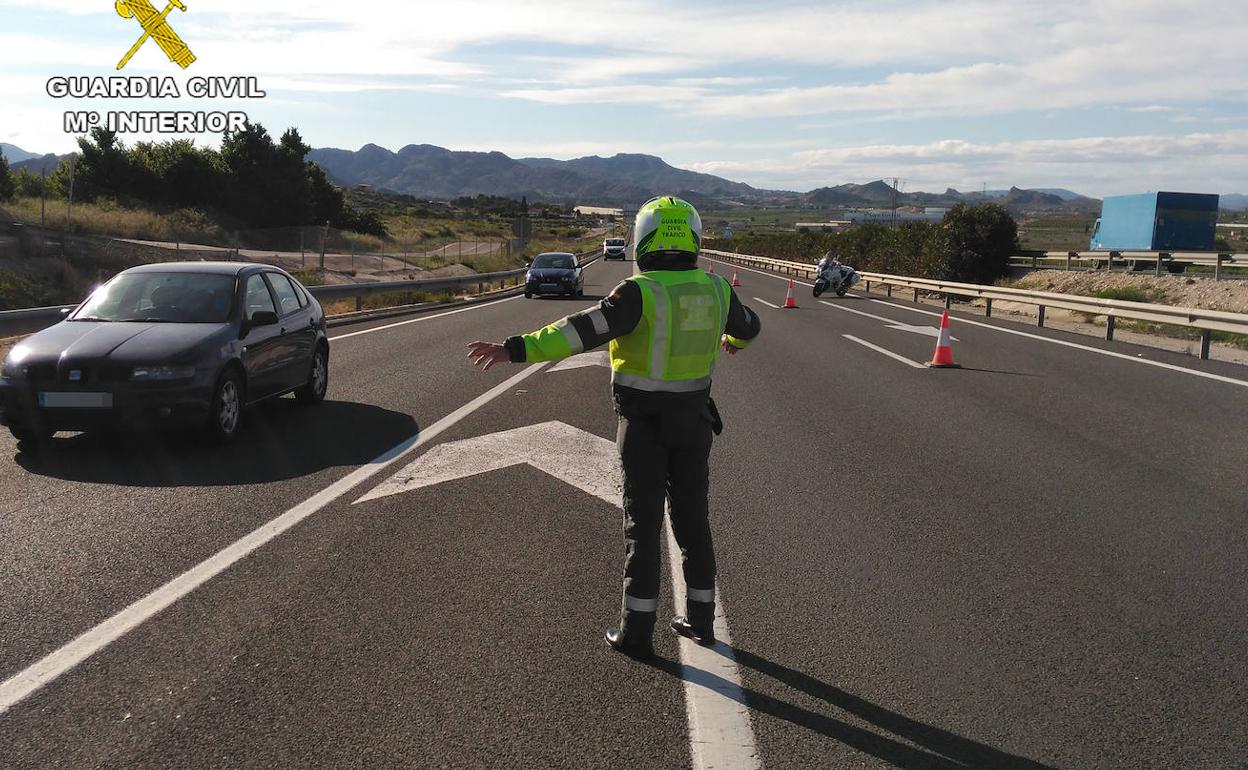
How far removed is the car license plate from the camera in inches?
312

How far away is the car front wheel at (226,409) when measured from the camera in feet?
27.7

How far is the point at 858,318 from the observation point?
79.5ft

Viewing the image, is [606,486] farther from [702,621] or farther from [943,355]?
[943,355]

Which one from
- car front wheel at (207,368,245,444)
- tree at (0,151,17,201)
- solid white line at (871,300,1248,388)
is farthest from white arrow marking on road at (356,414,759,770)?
tree at (0,151,17,201)

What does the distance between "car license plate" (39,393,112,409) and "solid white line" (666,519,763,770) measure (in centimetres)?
543

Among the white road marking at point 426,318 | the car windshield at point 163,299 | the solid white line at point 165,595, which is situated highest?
the car windshield at point 163,299

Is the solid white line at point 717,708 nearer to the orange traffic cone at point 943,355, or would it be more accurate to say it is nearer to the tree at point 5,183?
the orange traffic cone at point 943,355

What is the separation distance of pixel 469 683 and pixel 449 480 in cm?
360

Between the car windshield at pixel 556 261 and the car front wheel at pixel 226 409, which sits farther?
the car windshield at pixel 556 261

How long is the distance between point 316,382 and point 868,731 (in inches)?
331

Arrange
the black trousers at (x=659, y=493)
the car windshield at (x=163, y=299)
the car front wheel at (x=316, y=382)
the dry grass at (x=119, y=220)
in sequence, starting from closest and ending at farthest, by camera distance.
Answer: the black trousers at (x=659, y=493) → the car windshield at (x=163, y=299) → the car front wheel at (x=316, y=382) → the dry grass at (x=119, y=220)

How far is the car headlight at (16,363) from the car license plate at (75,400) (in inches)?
11.8

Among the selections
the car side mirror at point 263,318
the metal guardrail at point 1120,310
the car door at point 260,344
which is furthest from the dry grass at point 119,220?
the car side mirror at point 263,318

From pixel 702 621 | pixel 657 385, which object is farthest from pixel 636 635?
pixel 657 385
